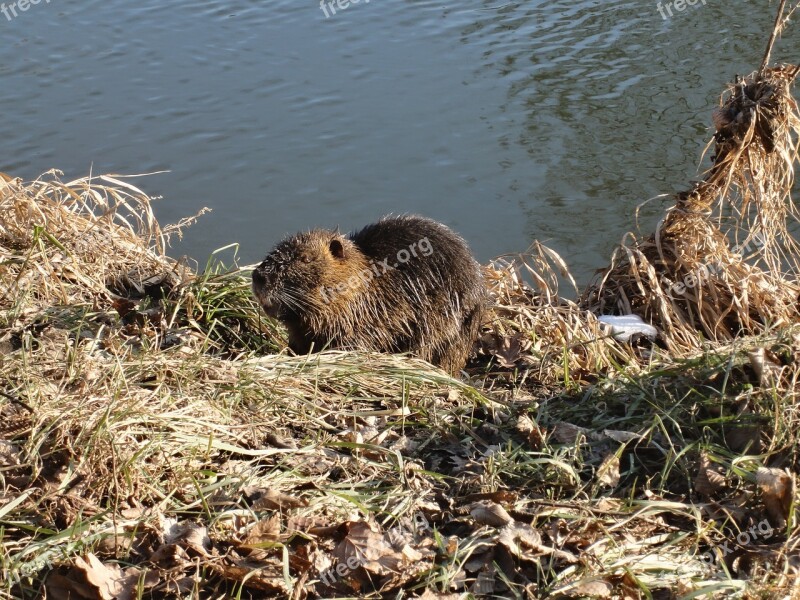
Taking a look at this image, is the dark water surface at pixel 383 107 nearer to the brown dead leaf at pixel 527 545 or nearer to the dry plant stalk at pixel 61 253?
the dry plant stalk at pixel 61 253

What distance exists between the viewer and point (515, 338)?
5.57 meters

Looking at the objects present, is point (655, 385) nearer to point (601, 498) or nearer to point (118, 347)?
point (601, 498)

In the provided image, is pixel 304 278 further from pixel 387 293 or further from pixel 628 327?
pixel 628 327

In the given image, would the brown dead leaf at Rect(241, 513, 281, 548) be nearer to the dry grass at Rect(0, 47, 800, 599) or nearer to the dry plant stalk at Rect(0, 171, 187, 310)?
the dry grass at Rect(0, 47, 800, 599)

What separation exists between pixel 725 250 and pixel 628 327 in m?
0.88

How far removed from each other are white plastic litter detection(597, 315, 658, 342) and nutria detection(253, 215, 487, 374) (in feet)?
3.04

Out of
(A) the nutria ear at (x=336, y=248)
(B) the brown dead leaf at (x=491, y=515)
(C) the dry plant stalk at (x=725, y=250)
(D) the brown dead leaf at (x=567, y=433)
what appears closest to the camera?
(B) the brown dead leaf at (x=491, y=515)

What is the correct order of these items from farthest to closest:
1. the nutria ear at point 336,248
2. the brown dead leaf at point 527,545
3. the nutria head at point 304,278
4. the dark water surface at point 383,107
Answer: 1. the dark water surface at point 383,107
2. the nutria ear at point 336,248
3. the nutria head at point 304,278
4. the brown dead leaf at point 527,545

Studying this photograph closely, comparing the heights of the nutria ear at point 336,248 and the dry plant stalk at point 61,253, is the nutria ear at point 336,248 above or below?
below

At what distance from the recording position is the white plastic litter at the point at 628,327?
5.81 meters

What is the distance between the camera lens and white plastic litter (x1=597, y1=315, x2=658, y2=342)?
229 inches

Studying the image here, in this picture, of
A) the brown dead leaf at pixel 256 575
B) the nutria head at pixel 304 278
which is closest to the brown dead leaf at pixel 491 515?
the brown dead leaf at pixel 256 575

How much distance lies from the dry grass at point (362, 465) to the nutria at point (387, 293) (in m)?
0.40

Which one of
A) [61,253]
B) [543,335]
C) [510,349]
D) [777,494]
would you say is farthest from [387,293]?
[777,494]
